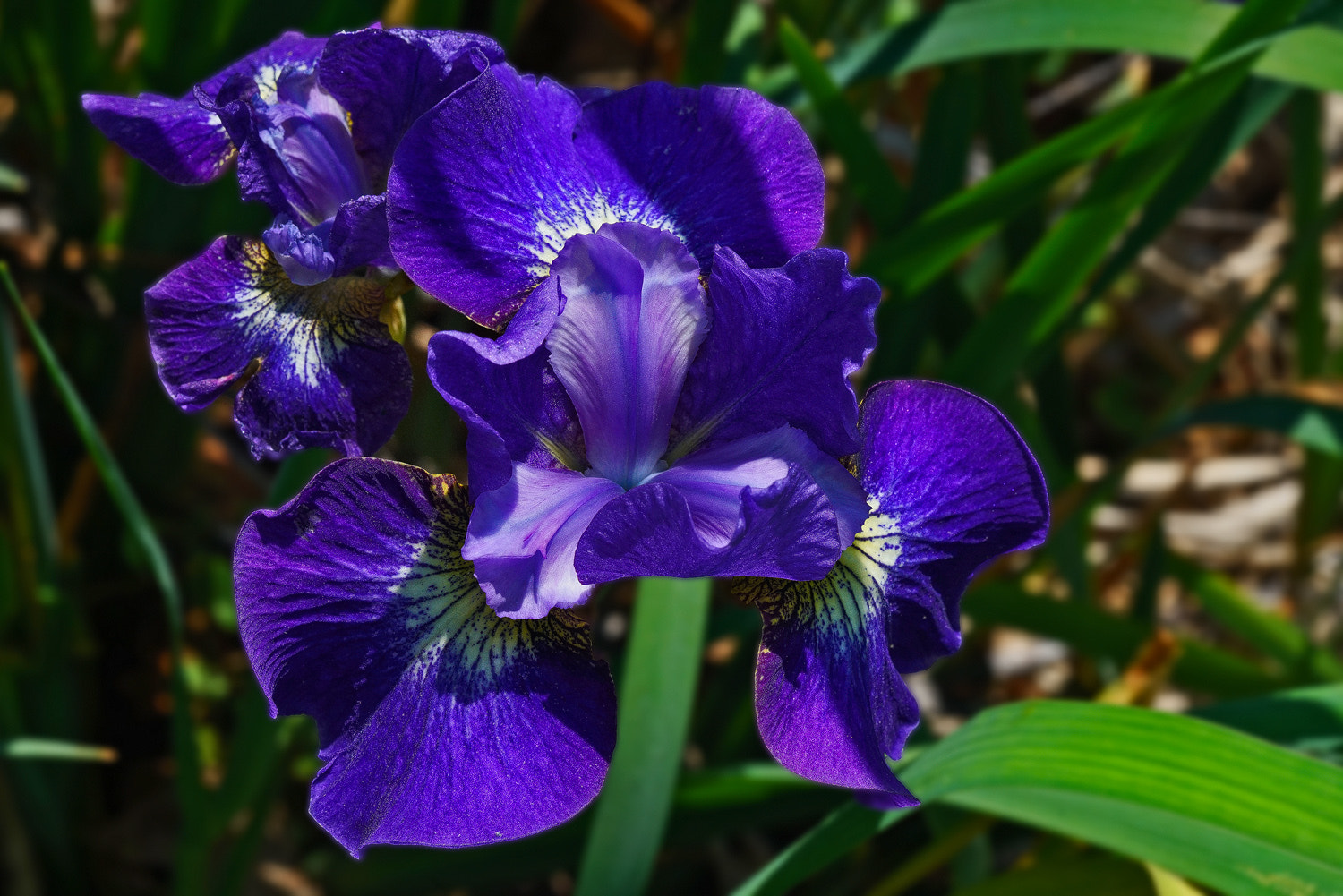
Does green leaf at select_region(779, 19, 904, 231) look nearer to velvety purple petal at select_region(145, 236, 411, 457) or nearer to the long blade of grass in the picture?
velvety purple petal at select_region(145, 236, 411, 457)

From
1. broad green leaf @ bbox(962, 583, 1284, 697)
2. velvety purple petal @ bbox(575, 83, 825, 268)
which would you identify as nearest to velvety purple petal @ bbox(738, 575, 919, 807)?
velvety purple petal @ bbox(575, 83, 825, 268)

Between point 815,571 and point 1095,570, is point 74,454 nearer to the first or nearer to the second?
point 815,571

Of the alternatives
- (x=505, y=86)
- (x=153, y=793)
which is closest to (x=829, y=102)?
(x=505, y=86)

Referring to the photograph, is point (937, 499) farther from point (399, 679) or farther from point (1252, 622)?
point (1252, 622)

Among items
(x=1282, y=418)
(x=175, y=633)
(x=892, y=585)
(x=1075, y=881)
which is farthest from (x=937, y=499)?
(x=1282, y=418)

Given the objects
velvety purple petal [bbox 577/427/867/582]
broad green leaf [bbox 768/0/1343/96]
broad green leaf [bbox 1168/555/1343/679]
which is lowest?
broad green leaf [bbox 1168/555/1343/679]

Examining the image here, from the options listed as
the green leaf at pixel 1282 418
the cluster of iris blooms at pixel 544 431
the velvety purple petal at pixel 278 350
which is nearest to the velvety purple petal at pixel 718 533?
the cluster of iris blooms at pixel 544 431

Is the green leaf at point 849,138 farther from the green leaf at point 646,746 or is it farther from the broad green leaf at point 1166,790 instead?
the broad green leaf at point 1166,790
